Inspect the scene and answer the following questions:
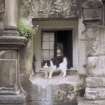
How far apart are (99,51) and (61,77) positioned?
962 millimetres

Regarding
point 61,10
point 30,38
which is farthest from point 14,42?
point 61,10

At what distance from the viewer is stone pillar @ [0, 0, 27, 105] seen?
9.28 m

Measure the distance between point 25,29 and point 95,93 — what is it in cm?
182

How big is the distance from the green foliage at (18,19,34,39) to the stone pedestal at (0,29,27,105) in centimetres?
24

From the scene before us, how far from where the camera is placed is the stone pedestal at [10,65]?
9.30 metres

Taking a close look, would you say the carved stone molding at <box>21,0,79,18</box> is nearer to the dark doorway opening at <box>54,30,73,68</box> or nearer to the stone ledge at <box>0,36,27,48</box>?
the dark doorway opening at <box>54,30,73,68</box>

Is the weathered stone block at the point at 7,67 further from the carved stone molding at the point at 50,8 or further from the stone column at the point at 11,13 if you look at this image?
the carved stone molding at the point at 50,8

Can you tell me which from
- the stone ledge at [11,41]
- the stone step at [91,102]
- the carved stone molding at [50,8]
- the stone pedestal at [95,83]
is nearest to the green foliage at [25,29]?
the carved stone molding at [50,8]

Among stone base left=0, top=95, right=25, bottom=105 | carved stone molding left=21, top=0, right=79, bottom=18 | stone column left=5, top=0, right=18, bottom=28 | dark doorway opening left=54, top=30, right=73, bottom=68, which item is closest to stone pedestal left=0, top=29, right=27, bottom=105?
stone base left=0, top=95, right=25, bottom=105

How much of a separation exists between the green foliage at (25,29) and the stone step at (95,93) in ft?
5.13

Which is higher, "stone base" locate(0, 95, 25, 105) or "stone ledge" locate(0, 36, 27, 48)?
"stone ledge" locate(0, 36, 27, 48)

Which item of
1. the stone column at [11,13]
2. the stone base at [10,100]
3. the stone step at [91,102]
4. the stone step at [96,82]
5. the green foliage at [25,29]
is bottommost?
the stone step at [91,102]

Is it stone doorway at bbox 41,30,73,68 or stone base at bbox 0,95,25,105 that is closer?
stone base at bbox 0,95,25,105

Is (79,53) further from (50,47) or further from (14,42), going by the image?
(14,42)
